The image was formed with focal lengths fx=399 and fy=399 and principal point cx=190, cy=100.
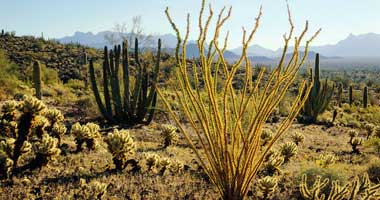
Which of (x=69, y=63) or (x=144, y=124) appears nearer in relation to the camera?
(x=144, y=124)

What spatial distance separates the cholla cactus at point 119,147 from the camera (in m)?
6.61

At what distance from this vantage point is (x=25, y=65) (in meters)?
31.9

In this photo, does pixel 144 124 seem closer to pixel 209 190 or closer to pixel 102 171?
pixel 102 171

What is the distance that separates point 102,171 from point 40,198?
1.45 m

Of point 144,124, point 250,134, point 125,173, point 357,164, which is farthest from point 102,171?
point 144,124

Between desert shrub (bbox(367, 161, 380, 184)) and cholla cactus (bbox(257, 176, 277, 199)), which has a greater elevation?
cholla cactus (bbox(257, 176, 277, 199))

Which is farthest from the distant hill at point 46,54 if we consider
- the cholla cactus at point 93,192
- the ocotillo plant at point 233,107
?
the ocotillo plant at point 233,107

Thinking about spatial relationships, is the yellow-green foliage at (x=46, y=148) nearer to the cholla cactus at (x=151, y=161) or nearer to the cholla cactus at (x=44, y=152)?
the cholla cactus at (x=44, y=152)

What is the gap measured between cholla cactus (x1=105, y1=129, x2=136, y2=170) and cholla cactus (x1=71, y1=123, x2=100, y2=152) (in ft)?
3.03

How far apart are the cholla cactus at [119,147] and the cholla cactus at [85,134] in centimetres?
92

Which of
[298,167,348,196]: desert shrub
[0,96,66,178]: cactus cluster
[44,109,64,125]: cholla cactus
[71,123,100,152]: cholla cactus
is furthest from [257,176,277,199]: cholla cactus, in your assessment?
[44,109,64,125]: cholla cactus

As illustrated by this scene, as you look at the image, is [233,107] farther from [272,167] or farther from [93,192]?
[272,167]

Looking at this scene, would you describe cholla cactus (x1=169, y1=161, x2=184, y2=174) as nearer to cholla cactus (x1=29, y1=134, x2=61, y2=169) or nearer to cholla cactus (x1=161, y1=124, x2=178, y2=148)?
cholla cactus (x1=29, y1=134, x2=61, y2=169)

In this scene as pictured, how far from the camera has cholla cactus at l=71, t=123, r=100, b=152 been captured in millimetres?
7414
